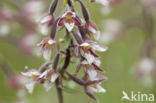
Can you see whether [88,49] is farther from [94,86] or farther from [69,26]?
[94,86]

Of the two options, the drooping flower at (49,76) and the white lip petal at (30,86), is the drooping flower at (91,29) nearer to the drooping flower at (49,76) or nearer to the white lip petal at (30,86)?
the drooping flower at (49,76)

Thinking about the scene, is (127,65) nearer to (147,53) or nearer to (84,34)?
(147,53)

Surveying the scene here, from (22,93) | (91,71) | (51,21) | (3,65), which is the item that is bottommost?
(22,93)

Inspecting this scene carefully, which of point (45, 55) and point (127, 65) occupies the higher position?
point (45, 55)

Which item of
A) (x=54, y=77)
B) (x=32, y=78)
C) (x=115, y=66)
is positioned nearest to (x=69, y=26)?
(x=54, y=77)

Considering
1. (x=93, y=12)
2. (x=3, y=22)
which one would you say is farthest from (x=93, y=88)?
(x=93, y=12)

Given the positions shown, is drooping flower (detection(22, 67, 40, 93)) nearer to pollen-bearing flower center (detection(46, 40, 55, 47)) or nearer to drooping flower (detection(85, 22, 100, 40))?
pollen-bearing flower center (detection(46, 40, 55, 47))

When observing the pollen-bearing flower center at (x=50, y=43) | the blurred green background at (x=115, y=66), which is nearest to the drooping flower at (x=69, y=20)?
the pollen-bearing flower center at (x=50, y=43)
